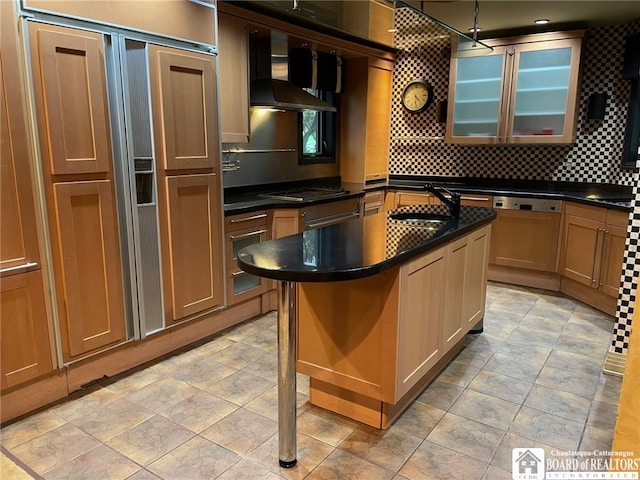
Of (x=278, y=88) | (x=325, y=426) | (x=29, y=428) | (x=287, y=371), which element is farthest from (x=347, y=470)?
(x=278, y=88)

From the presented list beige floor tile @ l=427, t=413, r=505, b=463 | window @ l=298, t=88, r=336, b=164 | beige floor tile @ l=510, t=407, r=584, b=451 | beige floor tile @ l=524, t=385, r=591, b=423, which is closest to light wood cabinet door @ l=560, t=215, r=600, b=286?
beige floor tile @ l=524, t=385, r=591, b=423

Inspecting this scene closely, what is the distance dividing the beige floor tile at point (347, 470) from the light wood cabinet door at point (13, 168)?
5.51 feet

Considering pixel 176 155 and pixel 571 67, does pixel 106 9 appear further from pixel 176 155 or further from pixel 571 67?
pixel 571 67

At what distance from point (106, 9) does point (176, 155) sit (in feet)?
2.74

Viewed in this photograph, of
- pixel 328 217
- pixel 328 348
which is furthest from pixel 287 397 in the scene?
pixel 328 217

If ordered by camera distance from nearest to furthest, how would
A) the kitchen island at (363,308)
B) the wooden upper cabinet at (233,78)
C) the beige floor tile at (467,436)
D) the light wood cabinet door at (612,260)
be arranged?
the kitchen island at (363,308) < the beige floor tile at (467,436) < the wooden upper cabinet at (233,78) < the light wood cabinet door at (612,260)

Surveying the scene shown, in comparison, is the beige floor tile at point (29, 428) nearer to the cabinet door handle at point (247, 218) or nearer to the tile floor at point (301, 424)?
the tile floor at point (301, 424)

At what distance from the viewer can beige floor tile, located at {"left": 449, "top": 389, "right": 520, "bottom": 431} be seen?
2326mm

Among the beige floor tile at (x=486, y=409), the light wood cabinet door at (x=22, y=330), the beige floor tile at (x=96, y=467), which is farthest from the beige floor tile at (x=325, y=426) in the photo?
the light wood cabinet door at (x=22, y=330)

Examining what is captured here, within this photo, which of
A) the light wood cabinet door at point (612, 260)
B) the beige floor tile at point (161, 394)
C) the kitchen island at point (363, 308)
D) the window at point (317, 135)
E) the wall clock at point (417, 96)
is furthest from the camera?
the wall clock at point (417, 96)

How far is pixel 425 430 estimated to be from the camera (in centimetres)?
225

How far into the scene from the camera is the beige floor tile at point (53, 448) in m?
2.00

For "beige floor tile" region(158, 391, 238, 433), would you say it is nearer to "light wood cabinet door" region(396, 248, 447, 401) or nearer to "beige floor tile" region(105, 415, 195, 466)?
"beige floor tile" region(105, 415, 195, 466)

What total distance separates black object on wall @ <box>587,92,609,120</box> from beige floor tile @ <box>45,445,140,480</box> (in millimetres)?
4589
